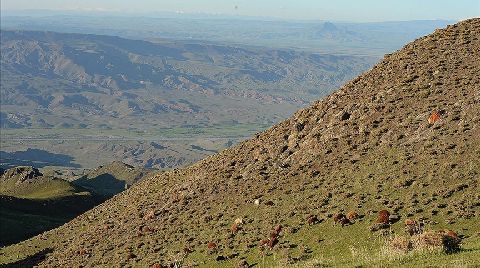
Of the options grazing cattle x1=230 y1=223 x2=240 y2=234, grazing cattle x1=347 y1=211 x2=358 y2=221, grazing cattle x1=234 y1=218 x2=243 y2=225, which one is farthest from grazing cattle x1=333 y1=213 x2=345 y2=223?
grazing cattle x1=234 y1=218 x2=243 y2=225

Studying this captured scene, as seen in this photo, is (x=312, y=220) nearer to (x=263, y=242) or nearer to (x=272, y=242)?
(x=272, y=242)

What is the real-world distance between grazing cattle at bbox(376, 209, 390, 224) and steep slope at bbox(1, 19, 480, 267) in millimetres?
663

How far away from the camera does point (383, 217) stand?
35531mm

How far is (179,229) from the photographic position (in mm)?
46062

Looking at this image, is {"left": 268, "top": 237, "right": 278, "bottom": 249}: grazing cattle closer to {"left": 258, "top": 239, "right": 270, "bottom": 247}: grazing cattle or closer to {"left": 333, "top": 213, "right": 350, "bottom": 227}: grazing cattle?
{"left": 258, "top": 239, "right": 270, "bottom": 247}: grazing cattle

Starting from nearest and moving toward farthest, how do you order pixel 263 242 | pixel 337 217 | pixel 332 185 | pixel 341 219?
pixel 341 219, pixel 337 217, pixel 263 242, pixel 332 185

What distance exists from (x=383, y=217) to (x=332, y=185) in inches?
328

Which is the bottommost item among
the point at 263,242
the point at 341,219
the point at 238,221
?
the point at 238,221

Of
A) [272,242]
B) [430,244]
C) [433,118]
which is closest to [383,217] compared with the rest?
[272,242]

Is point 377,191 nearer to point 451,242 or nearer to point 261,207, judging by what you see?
point 261,207

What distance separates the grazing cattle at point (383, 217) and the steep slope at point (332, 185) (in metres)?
0.66

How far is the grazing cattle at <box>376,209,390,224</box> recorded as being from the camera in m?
35.3

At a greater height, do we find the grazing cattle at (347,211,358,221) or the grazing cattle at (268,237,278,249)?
the grazing cattle at (347,211,358,221)

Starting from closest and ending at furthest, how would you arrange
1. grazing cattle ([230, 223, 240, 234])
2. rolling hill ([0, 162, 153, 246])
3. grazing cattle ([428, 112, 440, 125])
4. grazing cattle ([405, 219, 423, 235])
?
1. grazing cattle ([405, 219, 423, 235])
2. grazing cattle ([230, 223, 240, 234])
3. grazing cattle ([428, 112, 440, 125])
4. rolling hill ([0, 162, 153, 246])
